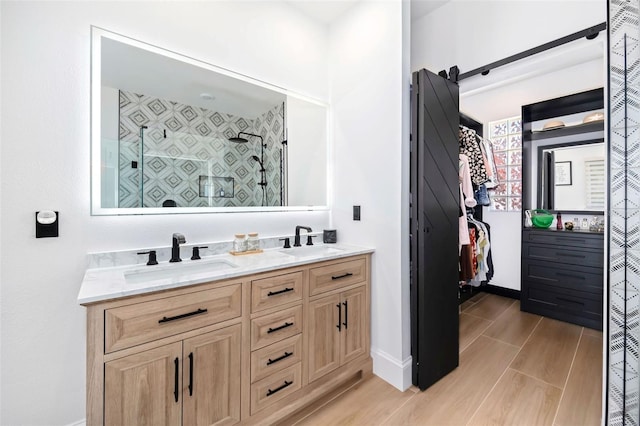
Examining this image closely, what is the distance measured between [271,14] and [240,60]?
51 centimetres

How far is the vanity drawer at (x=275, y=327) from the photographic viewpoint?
144 cm

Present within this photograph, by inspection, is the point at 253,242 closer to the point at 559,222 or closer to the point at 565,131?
the point at 559,222

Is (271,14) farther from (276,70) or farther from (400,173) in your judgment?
(400,173)

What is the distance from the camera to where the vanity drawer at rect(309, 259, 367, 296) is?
1.71 metres

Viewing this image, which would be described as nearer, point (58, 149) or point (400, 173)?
point (58, 149)

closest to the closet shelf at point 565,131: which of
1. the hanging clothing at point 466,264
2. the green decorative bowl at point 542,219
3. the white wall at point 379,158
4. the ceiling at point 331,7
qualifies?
the green decorative bowl at point 542,219

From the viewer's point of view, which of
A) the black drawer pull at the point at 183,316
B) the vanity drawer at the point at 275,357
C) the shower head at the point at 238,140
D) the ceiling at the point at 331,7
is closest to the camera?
the black drawer pull at the point at 183,316

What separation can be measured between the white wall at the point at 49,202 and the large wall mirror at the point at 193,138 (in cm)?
8

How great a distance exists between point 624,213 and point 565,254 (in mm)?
1984

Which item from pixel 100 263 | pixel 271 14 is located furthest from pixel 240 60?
pixel 100 263

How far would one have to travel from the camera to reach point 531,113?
3.15m

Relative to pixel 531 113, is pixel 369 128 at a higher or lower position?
lower

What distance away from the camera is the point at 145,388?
112 cm

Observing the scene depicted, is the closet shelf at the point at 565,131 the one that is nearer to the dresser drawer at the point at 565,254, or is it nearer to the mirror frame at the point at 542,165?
the mirror frame at the point at 542,165
